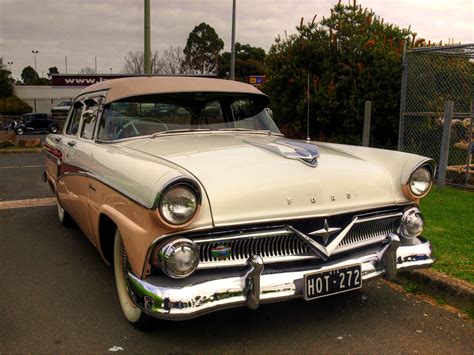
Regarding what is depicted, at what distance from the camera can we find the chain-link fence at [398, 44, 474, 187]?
8070 millimetres

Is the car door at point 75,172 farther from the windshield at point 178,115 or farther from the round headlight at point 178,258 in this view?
the round headlight at point 178,258

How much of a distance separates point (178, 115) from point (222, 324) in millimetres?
1769

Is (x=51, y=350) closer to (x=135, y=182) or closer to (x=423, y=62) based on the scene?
(x=135, y=182)

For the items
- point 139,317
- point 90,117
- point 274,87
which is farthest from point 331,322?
point 274,87

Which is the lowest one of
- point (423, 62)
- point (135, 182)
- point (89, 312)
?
point (89, 312)

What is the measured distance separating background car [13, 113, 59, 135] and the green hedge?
1700 cm

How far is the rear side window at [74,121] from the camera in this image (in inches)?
190

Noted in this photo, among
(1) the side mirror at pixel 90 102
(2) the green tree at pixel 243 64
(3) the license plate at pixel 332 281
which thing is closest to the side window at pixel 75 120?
(1) the side mirror at pixel 90 102

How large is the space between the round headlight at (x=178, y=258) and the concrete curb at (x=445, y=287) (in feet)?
6.80

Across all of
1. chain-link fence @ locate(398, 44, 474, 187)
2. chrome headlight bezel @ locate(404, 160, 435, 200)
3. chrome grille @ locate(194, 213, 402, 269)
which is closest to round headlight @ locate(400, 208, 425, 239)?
chrome headlight bezel @ locate(404, 160, 435, 200)

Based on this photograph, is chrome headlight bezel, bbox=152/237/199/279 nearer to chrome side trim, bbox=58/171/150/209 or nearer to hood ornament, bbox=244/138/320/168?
chrome side trim, bbox=58/171/150/209

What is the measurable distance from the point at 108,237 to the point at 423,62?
6595 millimetres

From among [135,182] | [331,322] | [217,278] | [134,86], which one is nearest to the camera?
[217,278]

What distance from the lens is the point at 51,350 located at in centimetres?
283
